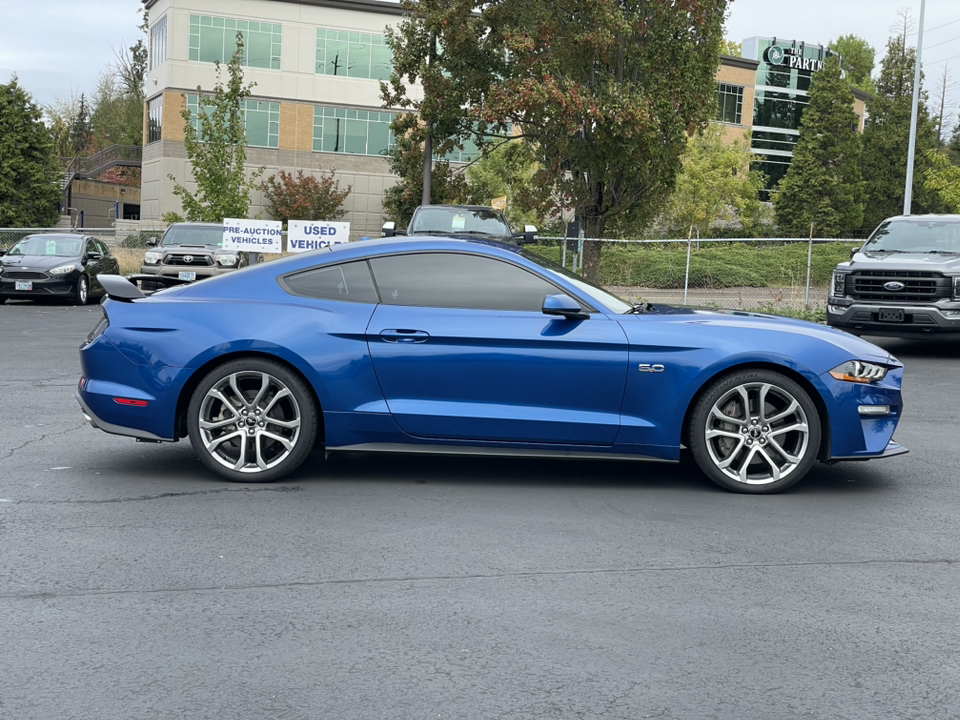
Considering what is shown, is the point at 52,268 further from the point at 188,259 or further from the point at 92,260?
the point at 188,259

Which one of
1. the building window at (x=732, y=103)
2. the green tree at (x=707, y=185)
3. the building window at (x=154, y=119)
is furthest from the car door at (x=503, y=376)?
the building window at (x=732, y=103)

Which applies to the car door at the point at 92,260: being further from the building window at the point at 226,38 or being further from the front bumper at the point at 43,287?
the building window at the point at 226,38

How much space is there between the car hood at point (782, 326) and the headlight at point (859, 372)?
0.05 metres

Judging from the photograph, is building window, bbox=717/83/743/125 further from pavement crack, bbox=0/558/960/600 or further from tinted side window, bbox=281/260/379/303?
pavement crack, bbox=0/558/960/600

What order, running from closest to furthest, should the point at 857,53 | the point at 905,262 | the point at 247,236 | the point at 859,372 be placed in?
1. the point at 859,372
2. the point at 905,262
3. the point at 247,236
4. the point at 857,53

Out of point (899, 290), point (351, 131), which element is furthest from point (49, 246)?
point (351, 131)

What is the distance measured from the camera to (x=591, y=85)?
23.2 metres

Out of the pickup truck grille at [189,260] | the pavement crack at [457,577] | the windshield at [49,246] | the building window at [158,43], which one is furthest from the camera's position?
the building window at [158,43]

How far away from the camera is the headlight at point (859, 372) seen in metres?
6.49

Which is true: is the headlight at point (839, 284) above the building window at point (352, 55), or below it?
below

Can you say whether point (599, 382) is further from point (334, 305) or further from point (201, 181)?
point (201, 181)

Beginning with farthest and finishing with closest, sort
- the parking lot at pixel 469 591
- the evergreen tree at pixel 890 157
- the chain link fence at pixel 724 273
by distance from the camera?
the evergreen tree at pixel 890 157, the chain link fence at pixel 724 273, the parking lot at pixel 469 591

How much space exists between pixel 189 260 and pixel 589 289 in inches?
681

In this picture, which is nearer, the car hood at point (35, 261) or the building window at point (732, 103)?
the car hood at point (35, 261)
